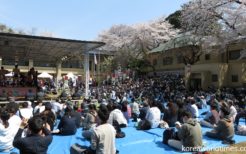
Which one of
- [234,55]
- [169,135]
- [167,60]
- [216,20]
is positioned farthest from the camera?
[167,60]

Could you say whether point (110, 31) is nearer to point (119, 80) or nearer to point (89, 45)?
point (119, 80)

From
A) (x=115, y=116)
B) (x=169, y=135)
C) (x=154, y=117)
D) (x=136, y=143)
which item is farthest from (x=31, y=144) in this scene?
(x=154, y=117)

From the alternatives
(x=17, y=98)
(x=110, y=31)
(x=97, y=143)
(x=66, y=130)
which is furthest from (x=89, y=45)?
(x=110, y=31)

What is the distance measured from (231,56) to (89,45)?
54.5 ft

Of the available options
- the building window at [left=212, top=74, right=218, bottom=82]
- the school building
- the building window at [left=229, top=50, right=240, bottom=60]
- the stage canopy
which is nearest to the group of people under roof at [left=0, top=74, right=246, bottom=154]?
the stage canopy

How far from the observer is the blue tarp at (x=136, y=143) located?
7992 millimetres

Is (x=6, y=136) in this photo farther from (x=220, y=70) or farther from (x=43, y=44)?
(x=220, y=70)

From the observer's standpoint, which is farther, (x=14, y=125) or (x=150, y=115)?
(x=150, y=115)

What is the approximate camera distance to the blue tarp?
7.99 metres

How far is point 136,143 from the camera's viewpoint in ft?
28.7

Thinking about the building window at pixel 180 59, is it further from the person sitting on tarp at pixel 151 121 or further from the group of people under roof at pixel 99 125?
the person sitting on tarp at pixel 151 121

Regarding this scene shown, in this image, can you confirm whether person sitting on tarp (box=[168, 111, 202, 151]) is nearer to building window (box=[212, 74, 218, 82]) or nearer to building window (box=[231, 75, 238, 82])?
building window (box=[231, 75, 238, 82])

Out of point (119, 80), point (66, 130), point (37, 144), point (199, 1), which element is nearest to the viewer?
point (37, 144)

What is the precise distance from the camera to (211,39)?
25391 millimetres
